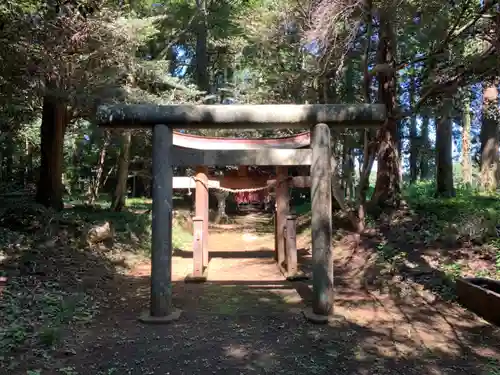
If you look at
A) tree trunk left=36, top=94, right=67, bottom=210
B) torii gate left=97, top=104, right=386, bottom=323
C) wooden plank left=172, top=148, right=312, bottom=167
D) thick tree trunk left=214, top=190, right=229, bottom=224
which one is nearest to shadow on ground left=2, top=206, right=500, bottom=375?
torii gate left=97, top=104, right=386, bottom=323

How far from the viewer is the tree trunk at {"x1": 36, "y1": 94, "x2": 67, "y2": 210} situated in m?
9.95

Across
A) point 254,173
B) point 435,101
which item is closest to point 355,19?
point 435,101

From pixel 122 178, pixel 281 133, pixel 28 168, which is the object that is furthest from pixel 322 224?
pixel 28 168

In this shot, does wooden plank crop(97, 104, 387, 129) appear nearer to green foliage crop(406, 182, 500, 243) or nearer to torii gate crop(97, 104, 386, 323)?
torii gate crop(97, 104, 386, 323)

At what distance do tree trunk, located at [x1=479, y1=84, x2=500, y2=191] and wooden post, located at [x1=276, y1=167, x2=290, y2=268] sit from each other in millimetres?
5923

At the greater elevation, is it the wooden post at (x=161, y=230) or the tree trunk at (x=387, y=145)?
the tree trunk at (x=387, y=145)

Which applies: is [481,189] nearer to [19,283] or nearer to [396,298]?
[396,298]

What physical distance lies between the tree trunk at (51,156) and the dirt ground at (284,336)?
3947 millimetres

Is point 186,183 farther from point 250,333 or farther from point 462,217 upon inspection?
point 462,217

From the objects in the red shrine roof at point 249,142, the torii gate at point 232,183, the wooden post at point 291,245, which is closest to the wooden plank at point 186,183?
the torii gate at point 232,183

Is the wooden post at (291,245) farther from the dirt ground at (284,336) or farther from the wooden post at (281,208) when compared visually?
the wooden post at (281,208)

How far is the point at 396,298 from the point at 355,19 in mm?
5505

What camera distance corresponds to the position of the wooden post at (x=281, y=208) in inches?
362

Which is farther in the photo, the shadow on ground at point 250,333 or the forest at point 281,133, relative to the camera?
the forest at point 281,133
